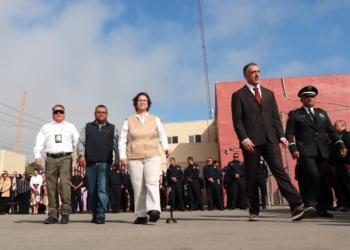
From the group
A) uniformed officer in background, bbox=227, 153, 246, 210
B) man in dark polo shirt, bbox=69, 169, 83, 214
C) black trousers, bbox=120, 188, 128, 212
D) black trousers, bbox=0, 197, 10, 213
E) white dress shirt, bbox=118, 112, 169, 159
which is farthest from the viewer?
black trousers, bbox=0, 197, 10, 213

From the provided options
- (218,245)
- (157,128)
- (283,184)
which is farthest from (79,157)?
(218,245)

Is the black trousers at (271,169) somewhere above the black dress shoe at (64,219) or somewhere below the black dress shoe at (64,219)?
above

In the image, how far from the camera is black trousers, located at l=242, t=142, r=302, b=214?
614 centimetres

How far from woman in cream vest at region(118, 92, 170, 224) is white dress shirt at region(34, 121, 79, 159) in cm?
131

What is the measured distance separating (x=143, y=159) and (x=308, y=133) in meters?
2.68

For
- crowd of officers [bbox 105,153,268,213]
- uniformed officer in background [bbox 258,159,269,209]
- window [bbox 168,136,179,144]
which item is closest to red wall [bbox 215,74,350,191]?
window [bbox 168,136,179,144]

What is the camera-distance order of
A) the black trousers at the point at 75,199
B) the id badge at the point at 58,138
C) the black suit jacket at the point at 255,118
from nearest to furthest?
the black suit jacket at the point at 255,118 < the id badge at the point at 58,138 < the black trousers at the point at 75,199

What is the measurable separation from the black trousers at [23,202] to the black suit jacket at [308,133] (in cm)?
1449

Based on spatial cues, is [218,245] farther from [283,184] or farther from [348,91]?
[348,91]

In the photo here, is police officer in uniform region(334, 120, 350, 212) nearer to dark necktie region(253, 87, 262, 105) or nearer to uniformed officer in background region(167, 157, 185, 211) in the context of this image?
dark necktie region(253, 87, 262, 105)

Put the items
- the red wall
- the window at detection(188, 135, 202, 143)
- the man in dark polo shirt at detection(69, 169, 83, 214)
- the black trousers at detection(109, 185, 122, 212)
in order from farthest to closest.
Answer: the window at detection(188, 135, 202, 143)
the red wall
the man in dark polo shirt at detection(69, 169, 83, 214)
the black trousers at detection(109, 185, 122, 212)

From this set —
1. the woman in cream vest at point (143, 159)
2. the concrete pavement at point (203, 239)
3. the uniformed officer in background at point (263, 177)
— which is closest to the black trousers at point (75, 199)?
the uniformed officer in background at point (263, 177)

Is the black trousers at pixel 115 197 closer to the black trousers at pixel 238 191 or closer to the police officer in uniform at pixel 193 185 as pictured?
the police officer in uniform at pixel 193 185

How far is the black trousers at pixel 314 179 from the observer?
6.48 m
